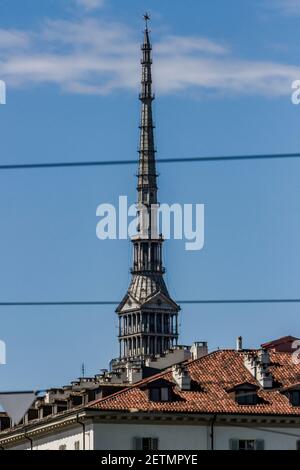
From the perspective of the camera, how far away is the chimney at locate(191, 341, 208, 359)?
488 ft

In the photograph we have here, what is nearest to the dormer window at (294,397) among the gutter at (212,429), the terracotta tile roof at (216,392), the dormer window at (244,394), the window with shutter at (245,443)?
the terracotta tile roof at (216,392)

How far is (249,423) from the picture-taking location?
131000mm

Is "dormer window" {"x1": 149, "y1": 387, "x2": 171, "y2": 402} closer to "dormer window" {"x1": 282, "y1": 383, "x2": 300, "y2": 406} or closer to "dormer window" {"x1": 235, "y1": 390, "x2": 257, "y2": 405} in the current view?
"dormer window" {"x1": 235, "y1": 390, "x2": 257, "y2": 405}

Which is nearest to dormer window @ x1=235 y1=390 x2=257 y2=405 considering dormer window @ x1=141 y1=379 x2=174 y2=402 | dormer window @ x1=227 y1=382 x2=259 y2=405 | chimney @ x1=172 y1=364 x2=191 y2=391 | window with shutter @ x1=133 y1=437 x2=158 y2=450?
dormer window @ x1=227 y1=382 x2=259 y2=405

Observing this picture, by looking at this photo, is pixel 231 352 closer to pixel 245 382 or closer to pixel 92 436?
pixel 245 382

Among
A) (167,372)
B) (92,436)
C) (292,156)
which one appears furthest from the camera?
(167,372)

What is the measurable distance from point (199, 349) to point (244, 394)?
693 inches

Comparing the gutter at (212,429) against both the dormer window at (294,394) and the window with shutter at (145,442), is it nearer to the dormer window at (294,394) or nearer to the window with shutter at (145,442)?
the window with shutter at (145,442)

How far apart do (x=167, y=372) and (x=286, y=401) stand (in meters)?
8.23

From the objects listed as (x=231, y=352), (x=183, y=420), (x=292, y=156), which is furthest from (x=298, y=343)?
(x=292, y=156)

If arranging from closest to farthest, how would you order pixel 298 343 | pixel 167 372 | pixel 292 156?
1. pixel 292 156
2. pixel 167 372
3. pixel 298 343

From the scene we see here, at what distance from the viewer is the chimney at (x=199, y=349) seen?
488 feet

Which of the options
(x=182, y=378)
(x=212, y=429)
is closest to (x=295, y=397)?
(x=212, y=429)

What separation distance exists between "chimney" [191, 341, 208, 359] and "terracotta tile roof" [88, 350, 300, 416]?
30.1ft
